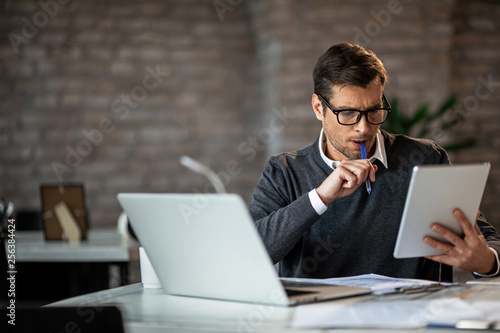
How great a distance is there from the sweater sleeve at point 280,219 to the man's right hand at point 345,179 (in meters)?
0.06

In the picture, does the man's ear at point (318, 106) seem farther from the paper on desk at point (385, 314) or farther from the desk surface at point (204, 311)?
the paper on desk at point (385, 314)

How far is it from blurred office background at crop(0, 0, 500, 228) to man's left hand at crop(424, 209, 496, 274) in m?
3.14

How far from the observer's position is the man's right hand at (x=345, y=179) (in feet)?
5.43

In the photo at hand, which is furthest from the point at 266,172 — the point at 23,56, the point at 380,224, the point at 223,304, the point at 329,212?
the point at 23,56

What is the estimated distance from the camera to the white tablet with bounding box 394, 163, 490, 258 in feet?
4.49

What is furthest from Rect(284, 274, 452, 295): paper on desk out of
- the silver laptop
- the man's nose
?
the man's nose

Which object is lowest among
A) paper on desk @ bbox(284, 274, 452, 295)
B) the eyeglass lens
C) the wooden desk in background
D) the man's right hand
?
the wooden desk in background

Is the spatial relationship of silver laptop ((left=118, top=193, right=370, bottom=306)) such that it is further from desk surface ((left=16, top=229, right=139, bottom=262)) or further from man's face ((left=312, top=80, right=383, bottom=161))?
desk surface ((left=16, top=229, right=139, bottom=262))

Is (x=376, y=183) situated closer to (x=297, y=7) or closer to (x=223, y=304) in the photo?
(x=223, y=304)

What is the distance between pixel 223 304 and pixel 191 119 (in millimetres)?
3827

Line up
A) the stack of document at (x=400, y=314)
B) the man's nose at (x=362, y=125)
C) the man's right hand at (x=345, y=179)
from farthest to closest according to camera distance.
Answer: the man's nose at (x=362, y=125) < the man's right hand at (x=345, y=179) < the stack of document at (x=400, y=314)

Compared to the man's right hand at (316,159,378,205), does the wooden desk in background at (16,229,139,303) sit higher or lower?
lower

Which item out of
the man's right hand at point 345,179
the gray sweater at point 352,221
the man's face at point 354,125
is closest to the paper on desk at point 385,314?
the man's right hand at point 345,179

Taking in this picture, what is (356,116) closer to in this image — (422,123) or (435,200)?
(435,200)
